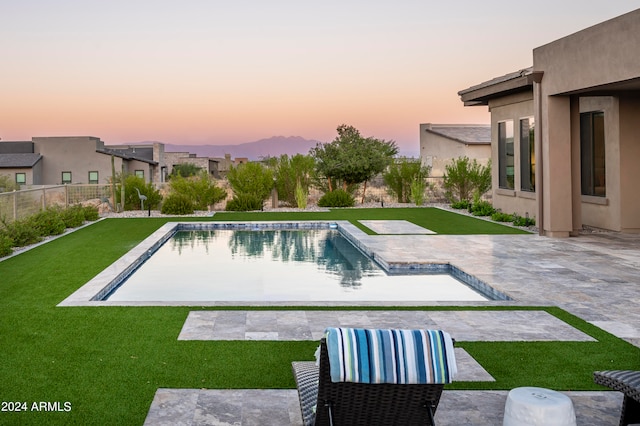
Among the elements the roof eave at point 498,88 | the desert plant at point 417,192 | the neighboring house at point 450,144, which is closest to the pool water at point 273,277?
the roof eave at point 498,88

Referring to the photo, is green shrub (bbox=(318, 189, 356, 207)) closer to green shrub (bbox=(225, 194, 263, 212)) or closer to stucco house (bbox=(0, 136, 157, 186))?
green shrub (bbox=(225, 194, 263, 212))

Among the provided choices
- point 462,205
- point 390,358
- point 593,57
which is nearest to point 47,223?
point 593,57

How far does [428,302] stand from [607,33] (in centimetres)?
Answer: 600

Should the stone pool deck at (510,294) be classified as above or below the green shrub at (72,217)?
below

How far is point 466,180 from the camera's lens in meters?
22.6

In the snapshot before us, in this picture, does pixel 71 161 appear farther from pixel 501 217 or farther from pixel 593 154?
pixel 593 154

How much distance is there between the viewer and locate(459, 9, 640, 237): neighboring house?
11.0 metres

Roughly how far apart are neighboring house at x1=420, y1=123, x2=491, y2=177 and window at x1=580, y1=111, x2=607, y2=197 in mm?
15196

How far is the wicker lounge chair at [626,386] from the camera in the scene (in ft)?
11.7

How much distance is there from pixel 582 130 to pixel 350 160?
994 centimetres

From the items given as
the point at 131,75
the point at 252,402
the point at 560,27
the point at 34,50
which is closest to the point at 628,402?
the point at 252,402

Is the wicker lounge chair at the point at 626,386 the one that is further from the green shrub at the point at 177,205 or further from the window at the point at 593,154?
the green shrub at the point at 177,205

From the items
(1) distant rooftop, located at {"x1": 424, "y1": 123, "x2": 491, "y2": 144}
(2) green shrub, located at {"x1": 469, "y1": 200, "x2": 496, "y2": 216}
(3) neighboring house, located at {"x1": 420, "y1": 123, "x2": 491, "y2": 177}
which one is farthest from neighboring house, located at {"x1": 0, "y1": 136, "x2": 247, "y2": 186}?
(2) green shrub, located at {"x1": 469, "y1": 200, "x2": 496, "y2": 216}

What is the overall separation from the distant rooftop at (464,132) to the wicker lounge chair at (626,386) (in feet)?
97.4
